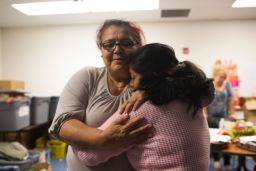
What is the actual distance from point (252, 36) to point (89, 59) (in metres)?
3.07

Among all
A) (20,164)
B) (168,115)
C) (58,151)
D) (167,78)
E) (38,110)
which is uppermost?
(167,78)

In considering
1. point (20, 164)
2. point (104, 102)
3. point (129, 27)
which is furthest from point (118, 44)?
point (20, 164)

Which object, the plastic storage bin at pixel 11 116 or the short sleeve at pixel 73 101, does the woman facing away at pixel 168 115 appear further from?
the plastic storage bin at pixel 11 116

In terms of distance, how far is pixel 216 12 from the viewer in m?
4.30

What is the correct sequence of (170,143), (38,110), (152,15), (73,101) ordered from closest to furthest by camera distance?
(170,143)
(73,101)
(38,110)
(152,15)

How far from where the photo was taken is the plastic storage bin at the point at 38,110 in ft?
13.7

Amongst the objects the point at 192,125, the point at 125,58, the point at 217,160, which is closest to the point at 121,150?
the point at 192,125

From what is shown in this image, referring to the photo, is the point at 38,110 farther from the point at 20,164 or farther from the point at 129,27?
the point at 129,27

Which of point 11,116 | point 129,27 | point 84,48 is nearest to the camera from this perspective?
point 129,27

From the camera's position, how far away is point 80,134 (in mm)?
902

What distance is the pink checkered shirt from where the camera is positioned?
0.79 m

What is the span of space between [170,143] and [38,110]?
3807 mm

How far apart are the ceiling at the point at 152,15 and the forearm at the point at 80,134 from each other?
3.08 meters

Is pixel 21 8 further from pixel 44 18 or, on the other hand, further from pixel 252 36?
pixel 252 36
